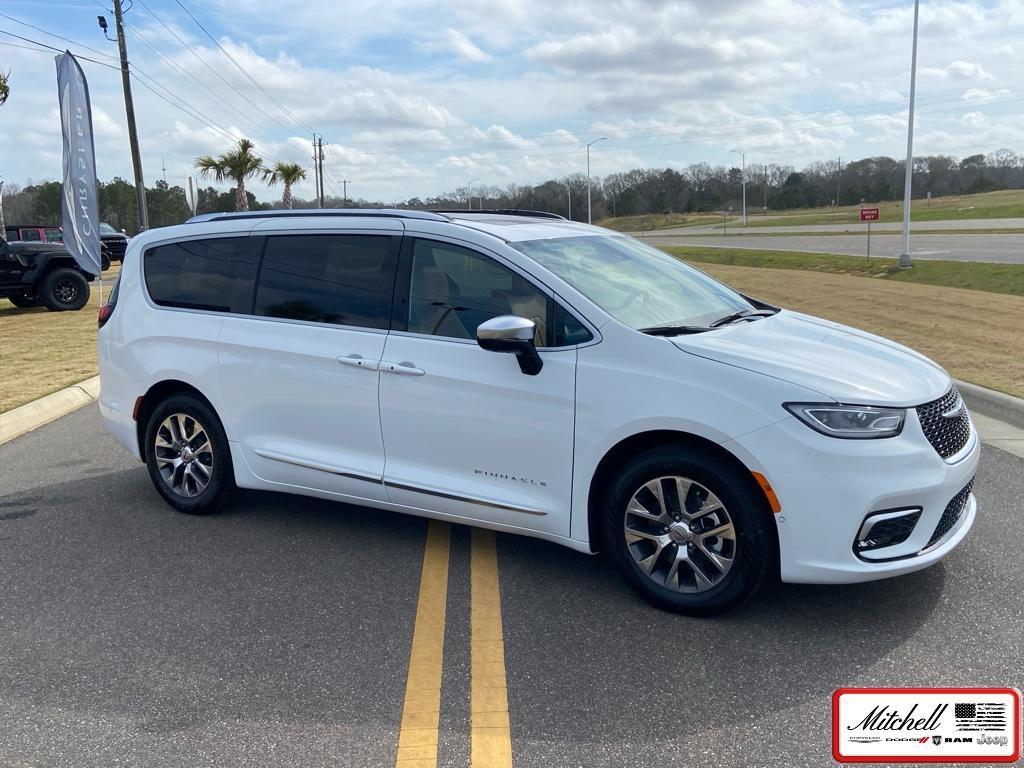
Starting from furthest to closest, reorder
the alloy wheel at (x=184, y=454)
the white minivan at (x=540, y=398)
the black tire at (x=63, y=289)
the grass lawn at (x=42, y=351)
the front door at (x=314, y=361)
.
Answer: the black tire at (x=63, y=289) < the grass lawn at (x=42, y=351) < the alloy wheel at (x=184, y=454) < the front door at (x=314, y=361) < the white minivan at (x=540, y=398)

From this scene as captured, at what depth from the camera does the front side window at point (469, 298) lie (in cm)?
415

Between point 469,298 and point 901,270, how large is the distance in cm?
2115

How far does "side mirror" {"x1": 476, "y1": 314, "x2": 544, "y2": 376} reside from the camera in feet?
12.8

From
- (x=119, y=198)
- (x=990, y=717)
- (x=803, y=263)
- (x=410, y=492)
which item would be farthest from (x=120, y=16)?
(x=119, y=198)

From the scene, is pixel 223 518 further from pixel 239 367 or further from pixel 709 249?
pixel 709 249

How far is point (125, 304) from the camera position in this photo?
225 inches

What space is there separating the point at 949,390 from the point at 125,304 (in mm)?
4878

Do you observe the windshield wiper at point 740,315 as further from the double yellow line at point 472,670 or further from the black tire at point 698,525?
the double yellow line at point 472,670

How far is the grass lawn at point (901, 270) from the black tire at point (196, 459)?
10025 mm

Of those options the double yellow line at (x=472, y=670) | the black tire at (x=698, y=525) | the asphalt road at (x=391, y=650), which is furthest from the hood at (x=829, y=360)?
the double yellow line at (x=472, y=670)

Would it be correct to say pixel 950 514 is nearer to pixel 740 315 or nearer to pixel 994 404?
pixel 740 315

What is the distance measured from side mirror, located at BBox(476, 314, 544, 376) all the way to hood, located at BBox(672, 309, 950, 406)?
0.65 m

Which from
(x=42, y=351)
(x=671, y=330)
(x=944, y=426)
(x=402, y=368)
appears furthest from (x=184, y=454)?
(x=42, y=351)

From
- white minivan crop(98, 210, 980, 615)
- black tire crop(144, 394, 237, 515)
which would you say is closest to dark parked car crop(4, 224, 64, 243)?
black tire crop(144, 394, 237, 515)
